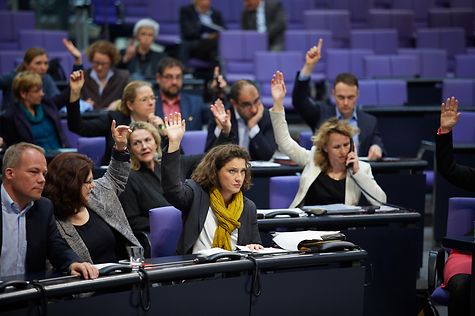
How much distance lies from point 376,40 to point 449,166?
241 inches

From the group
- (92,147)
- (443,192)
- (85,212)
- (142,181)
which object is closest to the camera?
(85,212)

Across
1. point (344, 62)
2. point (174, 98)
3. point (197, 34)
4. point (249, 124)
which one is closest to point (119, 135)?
point (249, 124)

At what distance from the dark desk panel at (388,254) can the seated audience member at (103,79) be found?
Answer: 3396mm

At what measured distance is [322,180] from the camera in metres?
5.57

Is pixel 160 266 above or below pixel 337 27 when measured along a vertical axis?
below

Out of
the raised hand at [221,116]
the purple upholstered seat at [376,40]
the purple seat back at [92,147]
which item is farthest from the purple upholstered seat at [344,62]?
the raised hand at [221,116]

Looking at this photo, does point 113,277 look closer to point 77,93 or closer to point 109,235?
point 109,235

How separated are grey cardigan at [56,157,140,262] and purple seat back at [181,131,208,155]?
1.59 metres

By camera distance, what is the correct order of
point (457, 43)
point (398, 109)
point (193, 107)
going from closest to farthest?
point (193, 107) → point (398, 109) → point (457, 43)

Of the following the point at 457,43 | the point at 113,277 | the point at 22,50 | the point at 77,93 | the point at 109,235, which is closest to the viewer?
the point at 113,277

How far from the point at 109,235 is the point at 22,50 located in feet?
19.0

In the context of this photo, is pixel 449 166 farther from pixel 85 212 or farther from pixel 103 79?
pixel 103 79

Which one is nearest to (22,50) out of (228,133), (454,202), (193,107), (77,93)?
(193,107)

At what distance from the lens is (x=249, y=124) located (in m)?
6.60
